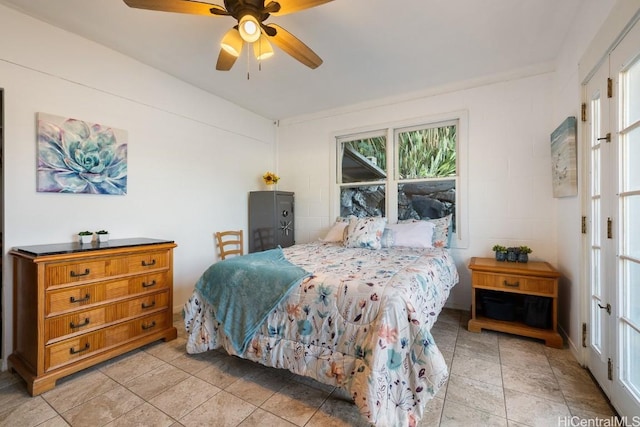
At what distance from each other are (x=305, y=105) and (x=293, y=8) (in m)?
2.22

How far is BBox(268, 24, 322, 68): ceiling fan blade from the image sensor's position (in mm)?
1834

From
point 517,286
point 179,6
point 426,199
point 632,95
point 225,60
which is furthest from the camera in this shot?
point 426,199

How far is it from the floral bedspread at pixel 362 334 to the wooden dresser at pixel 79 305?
508 mm

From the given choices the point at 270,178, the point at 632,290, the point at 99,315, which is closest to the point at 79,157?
the point at 99,315

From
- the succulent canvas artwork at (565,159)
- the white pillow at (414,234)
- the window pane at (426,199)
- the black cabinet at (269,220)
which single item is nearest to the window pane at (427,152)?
the window pane at (426,199)

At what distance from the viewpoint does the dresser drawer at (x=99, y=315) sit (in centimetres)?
179

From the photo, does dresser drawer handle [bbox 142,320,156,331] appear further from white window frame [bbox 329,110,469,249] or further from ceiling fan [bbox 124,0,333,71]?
white window frame [bbox 329,110,469,249]

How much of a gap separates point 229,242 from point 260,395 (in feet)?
7.46

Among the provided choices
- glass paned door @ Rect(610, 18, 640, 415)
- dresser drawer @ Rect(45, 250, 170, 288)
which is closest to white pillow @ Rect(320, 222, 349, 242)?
dresser drawer @ Rect(45, 250, 170, 288)

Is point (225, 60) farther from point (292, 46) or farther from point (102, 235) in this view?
point (102, 235)

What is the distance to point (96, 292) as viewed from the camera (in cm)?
198

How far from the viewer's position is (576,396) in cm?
163

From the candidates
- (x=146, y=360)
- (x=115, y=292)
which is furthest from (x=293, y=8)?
(x=146, y=360)

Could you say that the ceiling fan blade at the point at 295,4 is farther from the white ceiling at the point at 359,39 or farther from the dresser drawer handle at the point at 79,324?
the dresser drawer handle at the point at 79,324
